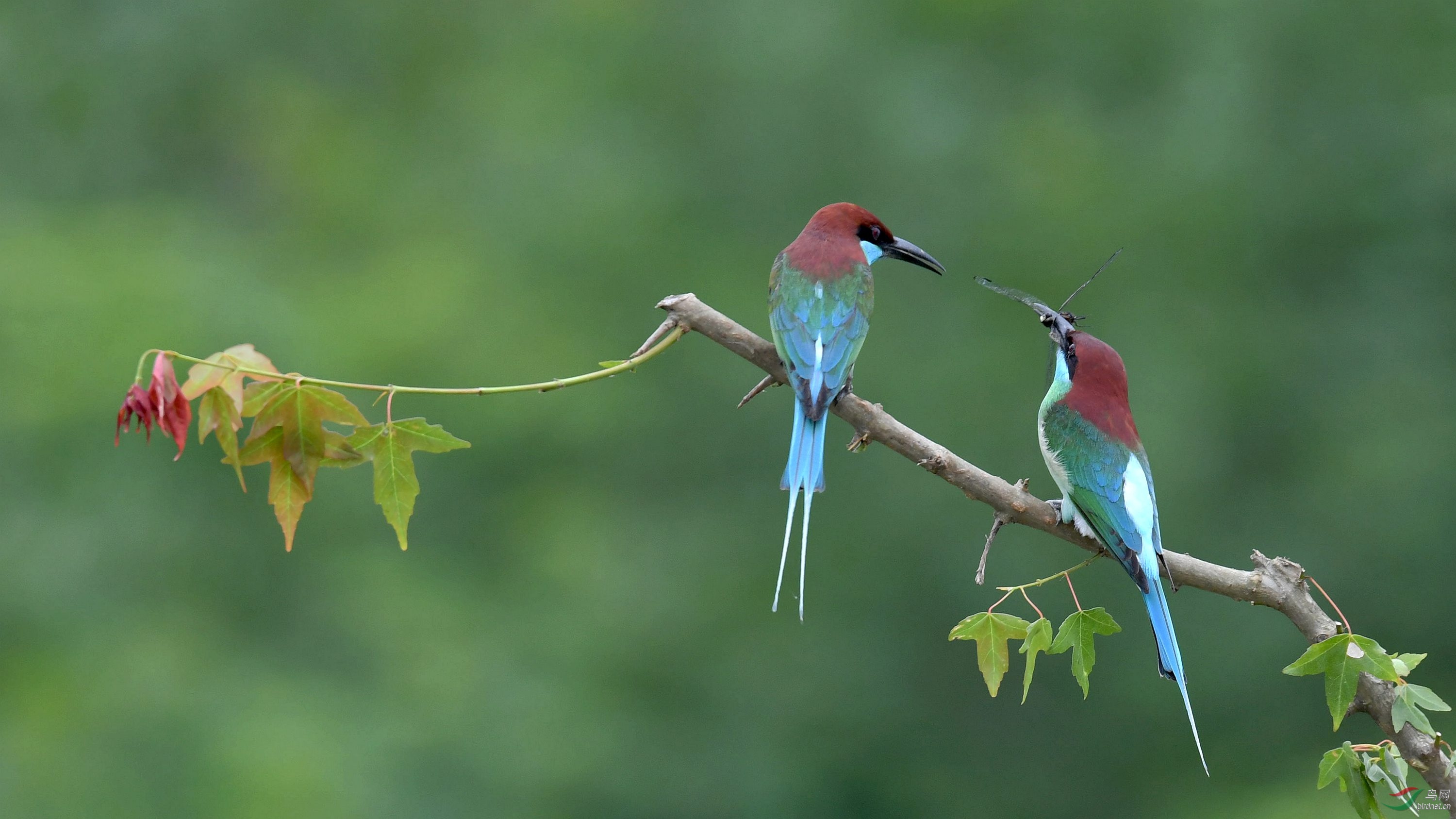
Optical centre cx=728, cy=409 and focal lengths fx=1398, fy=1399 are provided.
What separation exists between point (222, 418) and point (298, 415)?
3.5 inches

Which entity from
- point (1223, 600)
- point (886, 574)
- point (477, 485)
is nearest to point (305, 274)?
point (477, 485)

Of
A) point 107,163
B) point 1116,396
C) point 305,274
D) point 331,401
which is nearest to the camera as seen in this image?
point 331,401

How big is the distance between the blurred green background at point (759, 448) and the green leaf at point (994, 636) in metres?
5.77

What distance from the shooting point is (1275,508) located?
27.7ft

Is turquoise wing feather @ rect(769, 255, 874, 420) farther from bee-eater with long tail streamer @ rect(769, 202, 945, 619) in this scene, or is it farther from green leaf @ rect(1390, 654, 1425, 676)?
green leaf @ rect(1390, 654, 1425, 676)

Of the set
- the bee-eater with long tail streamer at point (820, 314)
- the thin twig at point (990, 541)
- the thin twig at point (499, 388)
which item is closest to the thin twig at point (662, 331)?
the thin twig at point (499, 388)

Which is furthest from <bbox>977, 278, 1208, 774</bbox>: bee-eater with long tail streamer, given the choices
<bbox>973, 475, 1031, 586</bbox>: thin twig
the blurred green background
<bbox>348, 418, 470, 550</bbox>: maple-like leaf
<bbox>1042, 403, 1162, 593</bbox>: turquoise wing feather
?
the blurred green background

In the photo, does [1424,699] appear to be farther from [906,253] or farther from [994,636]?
[906,253]

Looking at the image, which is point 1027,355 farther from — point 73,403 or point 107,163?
point 107,163

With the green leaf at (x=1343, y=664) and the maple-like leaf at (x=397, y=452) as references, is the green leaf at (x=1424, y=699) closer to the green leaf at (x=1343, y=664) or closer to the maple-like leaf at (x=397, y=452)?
the green leaf at (x=1343, y=664)

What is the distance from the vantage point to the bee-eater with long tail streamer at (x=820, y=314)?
1938 millimetres

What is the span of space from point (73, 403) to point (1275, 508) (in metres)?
7.15

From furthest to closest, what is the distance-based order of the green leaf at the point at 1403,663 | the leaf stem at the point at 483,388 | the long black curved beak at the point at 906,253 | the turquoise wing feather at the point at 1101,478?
1. the long black curved beak at the point at 906,253
2. the turquoise wing feather at the point at 1101,478
3. the green leaf at the point at 1403,663
4. the leaf stem at the point at 483,388

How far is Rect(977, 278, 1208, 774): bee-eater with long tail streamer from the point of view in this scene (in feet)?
6.30
